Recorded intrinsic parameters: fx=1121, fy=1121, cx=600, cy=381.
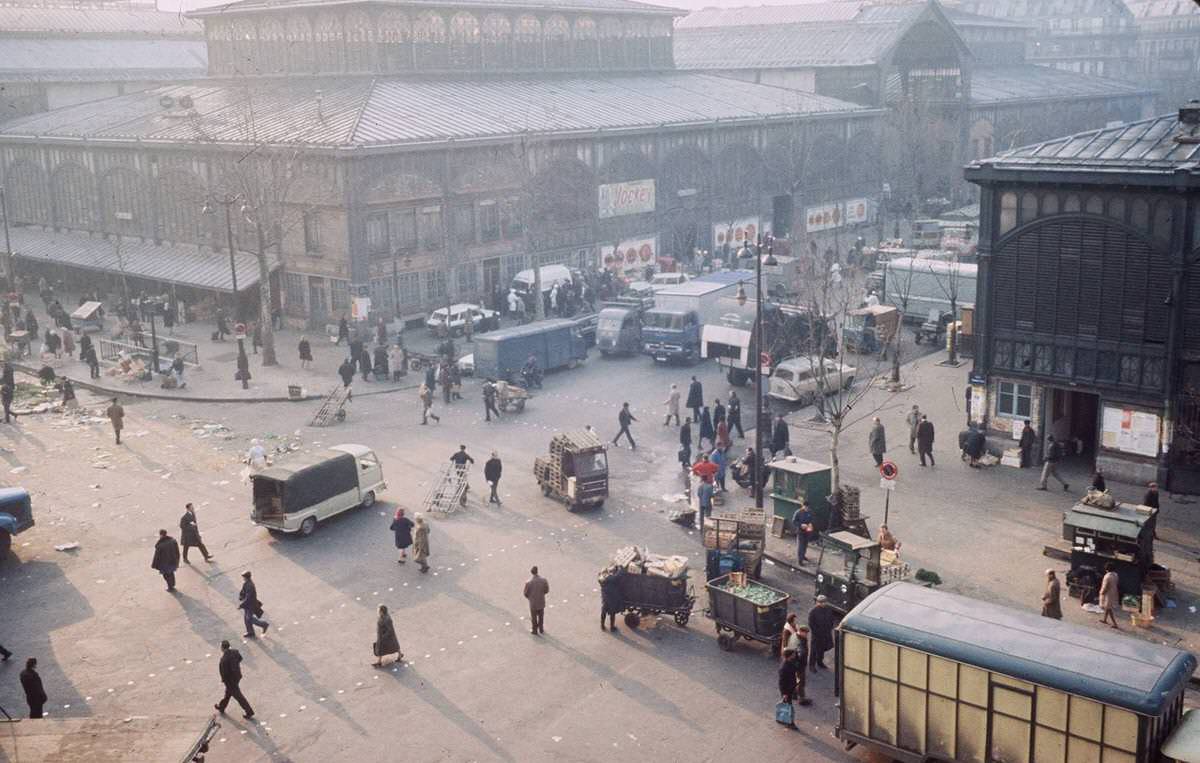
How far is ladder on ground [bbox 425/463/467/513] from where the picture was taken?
93.4ft

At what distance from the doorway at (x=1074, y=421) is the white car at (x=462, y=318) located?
81.3 ft

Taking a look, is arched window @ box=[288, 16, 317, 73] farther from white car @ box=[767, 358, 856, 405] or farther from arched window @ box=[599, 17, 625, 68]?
white car @ box=[767, 358, 856, 405]

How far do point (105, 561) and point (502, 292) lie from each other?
28613mm

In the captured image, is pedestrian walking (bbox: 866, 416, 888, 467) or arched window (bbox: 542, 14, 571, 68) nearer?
pedestrian walking (bbox: 866, 416, 888, 467)

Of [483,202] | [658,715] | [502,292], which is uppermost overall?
[483,202]

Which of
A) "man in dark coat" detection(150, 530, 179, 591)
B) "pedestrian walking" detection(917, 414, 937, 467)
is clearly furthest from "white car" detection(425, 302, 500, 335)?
"man in dark coat" detection(150, 530, 179, 591)

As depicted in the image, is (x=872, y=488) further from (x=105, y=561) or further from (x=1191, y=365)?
(x=105, y=561)

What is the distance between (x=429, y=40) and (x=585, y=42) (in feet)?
42.8

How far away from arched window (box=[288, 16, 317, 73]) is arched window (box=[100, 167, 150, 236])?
1090cm

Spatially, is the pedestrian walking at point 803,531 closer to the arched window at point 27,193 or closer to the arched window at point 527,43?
the arched window at point 527,43

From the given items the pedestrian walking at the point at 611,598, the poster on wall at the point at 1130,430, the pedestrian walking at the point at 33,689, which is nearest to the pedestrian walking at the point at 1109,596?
the poster on wall at the point at 1130,430

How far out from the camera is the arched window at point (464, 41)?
6281 centimetres

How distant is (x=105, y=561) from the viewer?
84.4 feet

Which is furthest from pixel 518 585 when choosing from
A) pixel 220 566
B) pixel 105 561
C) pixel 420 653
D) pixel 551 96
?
pixel 551 96
